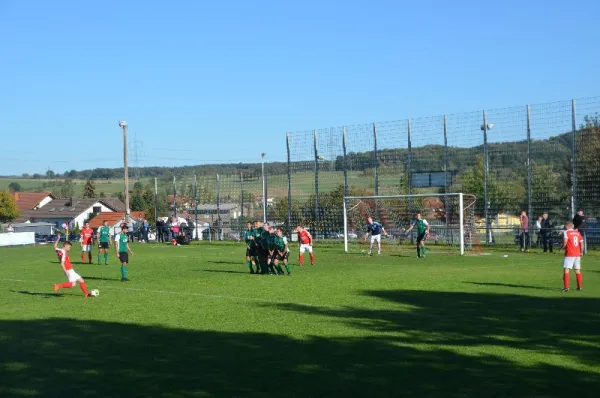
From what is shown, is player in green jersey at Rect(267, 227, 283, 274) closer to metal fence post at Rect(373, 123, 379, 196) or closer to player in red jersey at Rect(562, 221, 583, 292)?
player in red jersey at Rect(562, 221, 583, 292)

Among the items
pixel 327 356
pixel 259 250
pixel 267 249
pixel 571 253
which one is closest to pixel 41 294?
pixel 259 250

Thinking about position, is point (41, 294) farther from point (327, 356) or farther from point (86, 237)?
point (86, 237)

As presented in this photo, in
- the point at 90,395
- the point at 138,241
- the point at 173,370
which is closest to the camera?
the point at 90,395

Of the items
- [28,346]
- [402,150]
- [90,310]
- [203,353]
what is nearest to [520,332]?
[203,353]

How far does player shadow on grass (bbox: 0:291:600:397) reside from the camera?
10133 millimetres

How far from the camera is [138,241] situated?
58.3 meters

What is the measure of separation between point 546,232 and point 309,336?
80.8 feet

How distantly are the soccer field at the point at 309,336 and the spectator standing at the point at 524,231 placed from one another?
1121 centimetres

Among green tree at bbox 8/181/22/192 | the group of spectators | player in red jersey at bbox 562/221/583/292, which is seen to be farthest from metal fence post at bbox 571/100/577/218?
green tree at bbox 8/181/22/192

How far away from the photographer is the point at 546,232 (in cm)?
3603

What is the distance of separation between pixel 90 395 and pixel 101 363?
2.06 metres

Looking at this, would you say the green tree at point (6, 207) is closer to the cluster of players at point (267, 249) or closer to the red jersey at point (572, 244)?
the cluster of players at point (267, 249)

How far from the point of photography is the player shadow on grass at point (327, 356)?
10.1 metres

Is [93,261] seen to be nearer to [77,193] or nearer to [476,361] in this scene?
[476,361]
